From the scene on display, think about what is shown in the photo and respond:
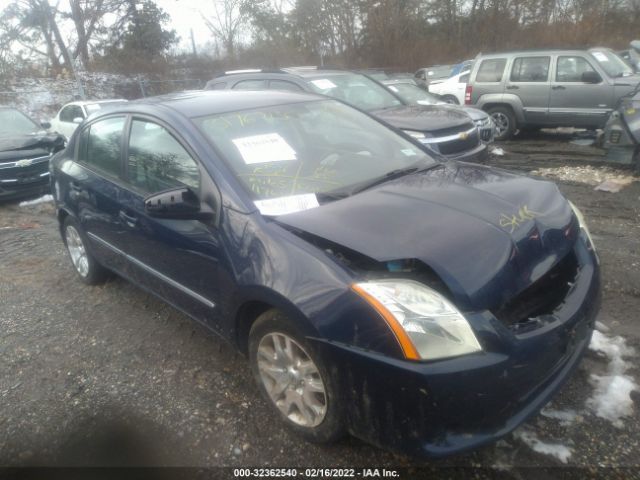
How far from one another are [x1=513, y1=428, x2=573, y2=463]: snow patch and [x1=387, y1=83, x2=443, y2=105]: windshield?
7037mm

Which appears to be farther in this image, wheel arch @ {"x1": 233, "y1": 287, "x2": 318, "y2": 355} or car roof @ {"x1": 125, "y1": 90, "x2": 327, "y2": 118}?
car roof @ {"x1": 125, "y1": 90, "x2": 327, "y2": 118}

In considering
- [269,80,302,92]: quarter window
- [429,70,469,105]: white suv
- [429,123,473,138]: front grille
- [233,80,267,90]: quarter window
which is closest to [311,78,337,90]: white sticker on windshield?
[269,80,302,92]: quarter window

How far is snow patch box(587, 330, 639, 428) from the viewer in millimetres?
2441

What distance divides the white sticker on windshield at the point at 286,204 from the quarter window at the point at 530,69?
27.6ft

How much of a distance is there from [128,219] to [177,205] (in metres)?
0.94

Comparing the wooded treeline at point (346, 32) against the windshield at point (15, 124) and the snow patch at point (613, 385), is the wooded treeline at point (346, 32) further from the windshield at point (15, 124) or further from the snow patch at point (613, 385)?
the snow patch at point (613, 385)

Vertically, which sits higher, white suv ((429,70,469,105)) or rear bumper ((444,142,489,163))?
white suv ((429,70,469,105))

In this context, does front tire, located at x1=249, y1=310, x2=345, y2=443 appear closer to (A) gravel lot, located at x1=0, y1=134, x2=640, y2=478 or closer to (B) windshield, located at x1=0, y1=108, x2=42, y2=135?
(A) gravel lot, located at x1=0, y1=134, x2=640, y2=478

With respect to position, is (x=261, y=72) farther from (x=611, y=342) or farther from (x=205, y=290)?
(x=611, y=342)

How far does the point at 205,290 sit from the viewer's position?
274 centimetres

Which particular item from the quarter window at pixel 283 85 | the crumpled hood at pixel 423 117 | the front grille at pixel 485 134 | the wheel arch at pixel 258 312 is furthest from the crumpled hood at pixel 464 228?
the front grille at pixel 485 134

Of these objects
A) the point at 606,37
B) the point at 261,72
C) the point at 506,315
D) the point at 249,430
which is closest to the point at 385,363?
the point at 506,315

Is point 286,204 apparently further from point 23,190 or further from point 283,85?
point 23,190

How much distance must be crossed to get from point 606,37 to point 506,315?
2793cm
